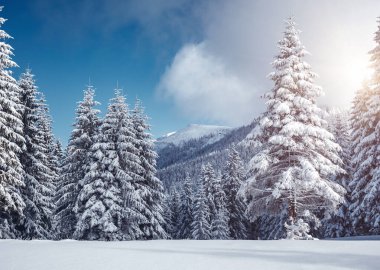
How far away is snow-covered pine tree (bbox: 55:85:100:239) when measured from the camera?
2979 centimetres

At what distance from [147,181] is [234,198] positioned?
21.2m

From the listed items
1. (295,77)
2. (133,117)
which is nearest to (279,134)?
(295,77)

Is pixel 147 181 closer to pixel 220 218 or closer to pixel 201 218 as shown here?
pixel 220 218

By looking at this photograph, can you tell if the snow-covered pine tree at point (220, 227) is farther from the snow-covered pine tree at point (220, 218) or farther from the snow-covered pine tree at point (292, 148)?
the snow-covered pine tree at point (292, 148)

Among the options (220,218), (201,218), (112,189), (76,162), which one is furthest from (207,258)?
(201,218)

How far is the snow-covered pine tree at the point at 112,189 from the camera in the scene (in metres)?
27.0

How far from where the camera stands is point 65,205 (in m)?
30.5

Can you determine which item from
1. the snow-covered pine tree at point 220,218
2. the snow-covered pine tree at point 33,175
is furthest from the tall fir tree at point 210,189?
the snow-covered pine tree at point 33,175

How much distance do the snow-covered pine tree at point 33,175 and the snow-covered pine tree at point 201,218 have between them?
24.3m

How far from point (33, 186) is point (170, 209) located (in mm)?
36223

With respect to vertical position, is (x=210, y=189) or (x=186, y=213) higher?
(x=210, y=189)

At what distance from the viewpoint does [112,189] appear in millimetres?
27828

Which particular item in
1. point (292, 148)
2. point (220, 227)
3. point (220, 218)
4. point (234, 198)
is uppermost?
point (292, 148)

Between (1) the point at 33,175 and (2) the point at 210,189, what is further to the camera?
(2) the point at 210,189
